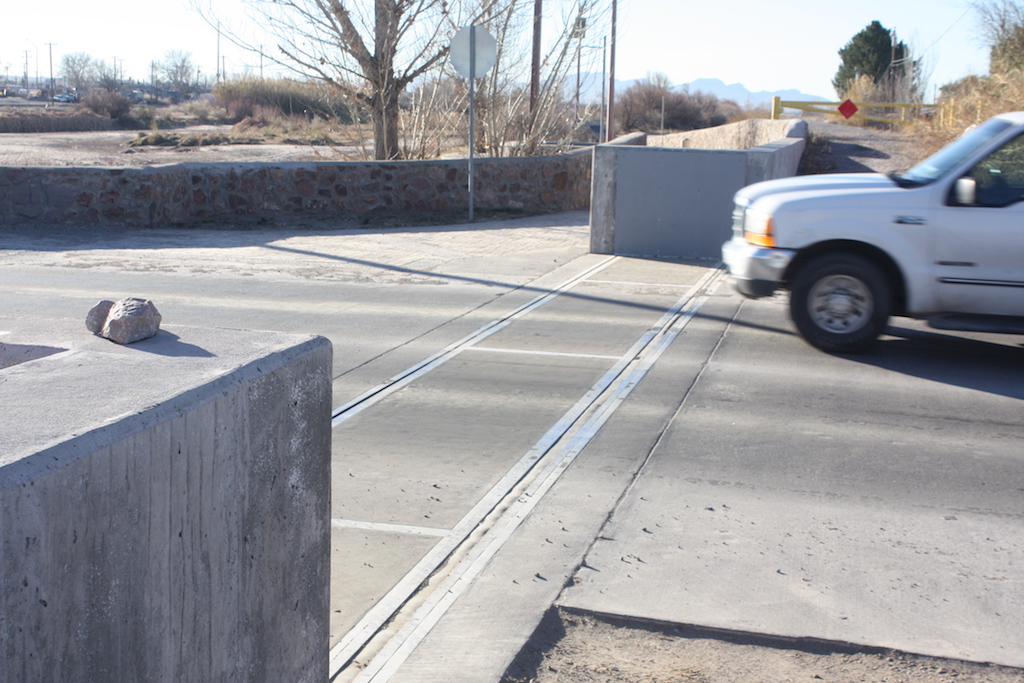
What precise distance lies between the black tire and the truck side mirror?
82cm

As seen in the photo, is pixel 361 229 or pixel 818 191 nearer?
pixel 818 191

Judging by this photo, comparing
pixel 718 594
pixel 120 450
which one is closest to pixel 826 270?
pixel 718 594

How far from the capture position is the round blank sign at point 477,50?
15.4 meters

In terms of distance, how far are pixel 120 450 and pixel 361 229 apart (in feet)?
46.2

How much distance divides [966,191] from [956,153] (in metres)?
0.73

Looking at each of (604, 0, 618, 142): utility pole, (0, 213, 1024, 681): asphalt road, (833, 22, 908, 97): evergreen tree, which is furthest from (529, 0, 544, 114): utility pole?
(833, 22, 908, 97): evergreen tree

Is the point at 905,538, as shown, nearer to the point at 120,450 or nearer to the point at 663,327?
the point at 120,450

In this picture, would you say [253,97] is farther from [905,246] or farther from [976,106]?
[905,246]

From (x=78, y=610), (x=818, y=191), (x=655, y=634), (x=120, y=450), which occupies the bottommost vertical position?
(x=655, y=634)

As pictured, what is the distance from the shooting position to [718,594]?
399 centimetres

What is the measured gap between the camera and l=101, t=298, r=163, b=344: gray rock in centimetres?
279

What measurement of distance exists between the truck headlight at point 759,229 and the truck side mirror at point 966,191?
1446 millimetres

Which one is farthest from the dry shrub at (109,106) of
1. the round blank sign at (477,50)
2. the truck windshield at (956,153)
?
the truck windshield at (956,153)

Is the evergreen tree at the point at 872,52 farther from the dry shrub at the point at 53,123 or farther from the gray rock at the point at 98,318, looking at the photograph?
the gray rock at the point at 98,318
